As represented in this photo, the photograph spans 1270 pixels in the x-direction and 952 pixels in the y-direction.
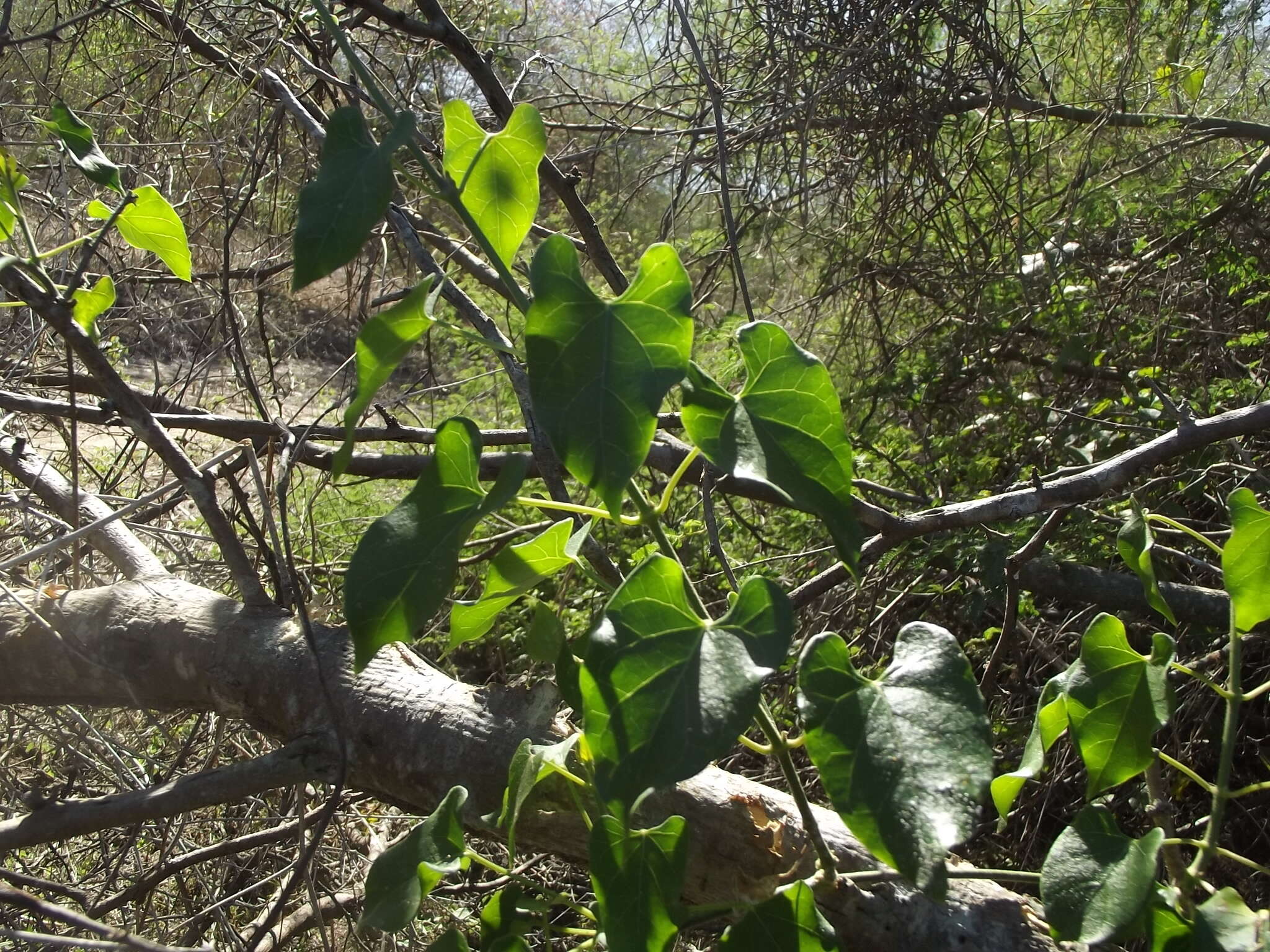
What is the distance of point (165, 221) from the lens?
1181 millimetres

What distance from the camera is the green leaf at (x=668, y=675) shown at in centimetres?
58

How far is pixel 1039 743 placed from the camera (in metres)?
0.89

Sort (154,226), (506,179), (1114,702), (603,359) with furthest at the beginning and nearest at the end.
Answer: (154,226) → (1114,702) → (506,179) → (603,359)

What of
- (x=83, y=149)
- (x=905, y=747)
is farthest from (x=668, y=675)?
(x=83, y=149)

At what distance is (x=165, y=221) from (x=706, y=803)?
970 mm

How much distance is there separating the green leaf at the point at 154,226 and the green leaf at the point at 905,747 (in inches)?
37.5

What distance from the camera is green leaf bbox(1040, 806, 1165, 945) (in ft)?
2.51

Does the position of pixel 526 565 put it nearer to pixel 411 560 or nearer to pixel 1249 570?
pixel 411 560

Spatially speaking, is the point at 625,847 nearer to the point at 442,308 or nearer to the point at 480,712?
the point at 480,712

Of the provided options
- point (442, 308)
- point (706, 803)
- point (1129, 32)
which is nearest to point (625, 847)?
point (706, 803)

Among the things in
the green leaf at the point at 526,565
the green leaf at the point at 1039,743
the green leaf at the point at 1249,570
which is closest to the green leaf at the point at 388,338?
the green leaf at the point at 526,565

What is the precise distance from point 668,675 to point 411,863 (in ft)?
1.34

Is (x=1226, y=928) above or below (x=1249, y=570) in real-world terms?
below

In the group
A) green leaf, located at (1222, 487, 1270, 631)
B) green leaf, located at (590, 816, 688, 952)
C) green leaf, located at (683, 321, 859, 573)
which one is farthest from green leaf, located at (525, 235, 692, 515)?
green leaf, located at (1222, 487, 1270, 631)
